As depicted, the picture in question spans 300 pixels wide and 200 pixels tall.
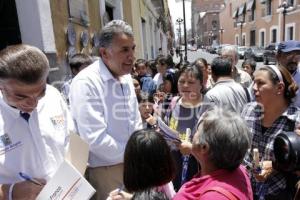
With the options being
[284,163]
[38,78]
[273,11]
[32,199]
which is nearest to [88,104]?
[38,78]

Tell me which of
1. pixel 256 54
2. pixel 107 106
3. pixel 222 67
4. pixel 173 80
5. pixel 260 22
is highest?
pixel 260 22

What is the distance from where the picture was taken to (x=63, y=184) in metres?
1.51

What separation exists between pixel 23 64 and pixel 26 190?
24.6 inches

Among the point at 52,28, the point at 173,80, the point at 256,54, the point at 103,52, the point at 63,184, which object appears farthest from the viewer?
the point at 256,54

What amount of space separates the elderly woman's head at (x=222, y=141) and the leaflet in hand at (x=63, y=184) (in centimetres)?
65

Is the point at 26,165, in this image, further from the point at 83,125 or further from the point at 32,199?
the point at 83,125

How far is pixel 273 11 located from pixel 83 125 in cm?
4051

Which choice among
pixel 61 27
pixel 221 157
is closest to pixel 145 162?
pixel 221 157

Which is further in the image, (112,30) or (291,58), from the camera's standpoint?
(291,58)

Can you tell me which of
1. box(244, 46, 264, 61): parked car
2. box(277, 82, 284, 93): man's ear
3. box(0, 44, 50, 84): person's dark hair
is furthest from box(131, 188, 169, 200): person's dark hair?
box(244, 46, 264, 61): parked car

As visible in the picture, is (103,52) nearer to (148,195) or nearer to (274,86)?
(148,195)

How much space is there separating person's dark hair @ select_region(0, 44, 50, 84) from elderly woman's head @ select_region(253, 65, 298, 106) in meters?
1.58

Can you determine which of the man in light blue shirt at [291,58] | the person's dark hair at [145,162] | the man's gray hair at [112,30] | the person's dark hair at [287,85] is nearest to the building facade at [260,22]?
the man in light blue shirt at [291,58]

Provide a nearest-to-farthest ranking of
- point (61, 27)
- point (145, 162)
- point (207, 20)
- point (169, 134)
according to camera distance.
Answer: point (145, 162)
point (169, 134)
point (61, 27)
point (207, 20)
